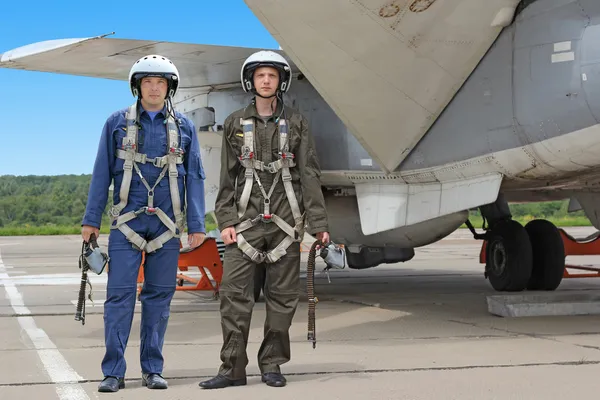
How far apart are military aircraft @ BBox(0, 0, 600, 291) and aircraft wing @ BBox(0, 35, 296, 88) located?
2cm

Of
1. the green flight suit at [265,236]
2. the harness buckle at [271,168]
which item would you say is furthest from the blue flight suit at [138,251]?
the harness buckle at [271,168]

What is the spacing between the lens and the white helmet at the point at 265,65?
18.0 feet

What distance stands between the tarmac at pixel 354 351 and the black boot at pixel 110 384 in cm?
7

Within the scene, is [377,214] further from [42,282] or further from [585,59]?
[42,282]

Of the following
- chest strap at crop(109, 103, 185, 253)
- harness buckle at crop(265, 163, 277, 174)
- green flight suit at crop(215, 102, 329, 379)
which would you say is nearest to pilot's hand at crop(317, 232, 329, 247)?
green flight suit at crop(215, 102, 329, 379)

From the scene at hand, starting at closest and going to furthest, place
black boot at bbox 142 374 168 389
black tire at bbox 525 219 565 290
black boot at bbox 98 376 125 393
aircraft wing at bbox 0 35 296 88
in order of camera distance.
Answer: black boot at bbox 98 376 125 393
black boot at bbox 142 374 168 389
aircraft wing at bbox 0 35 296 88
black tire at bbox 525 219 565 290

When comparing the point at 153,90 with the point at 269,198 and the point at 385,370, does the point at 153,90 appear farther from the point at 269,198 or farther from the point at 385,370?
the point at 385,370

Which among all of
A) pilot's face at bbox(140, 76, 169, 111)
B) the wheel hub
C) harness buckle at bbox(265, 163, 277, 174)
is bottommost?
the wheel hub

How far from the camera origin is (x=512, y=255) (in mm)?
10750

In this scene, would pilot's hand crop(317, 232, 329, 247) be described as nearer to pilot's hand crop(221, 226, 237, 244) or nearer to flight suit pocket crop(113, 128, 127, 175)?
Answer: pilot's hand crop(221, 226, 237, 244)

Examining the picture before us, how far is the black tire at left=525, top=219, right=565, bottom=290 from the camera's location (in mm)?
11094

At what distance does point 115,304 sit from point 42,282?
943cm

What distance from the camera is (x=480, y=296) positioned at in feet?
36.6

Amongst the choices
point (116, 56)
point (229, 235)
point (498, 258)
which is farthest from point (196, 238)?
point (498, 258)
